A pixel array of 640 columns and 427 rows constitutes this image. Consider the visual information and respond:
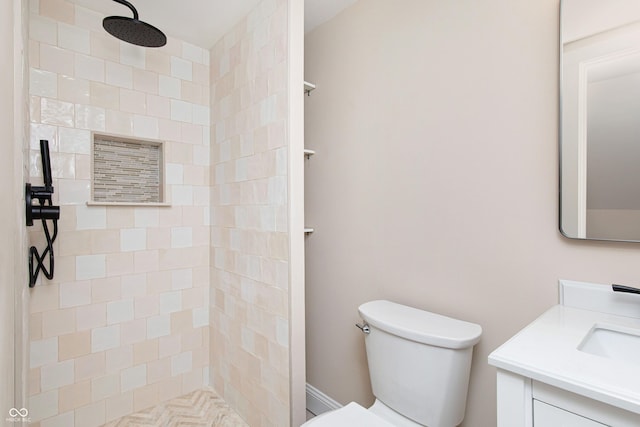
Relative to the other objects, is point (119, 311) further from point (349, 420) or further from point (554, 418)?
point (554, 418)

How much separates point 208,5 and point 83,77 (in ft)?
2.66

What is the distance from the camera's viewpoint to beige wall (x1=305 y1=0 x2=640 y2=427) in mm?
1124

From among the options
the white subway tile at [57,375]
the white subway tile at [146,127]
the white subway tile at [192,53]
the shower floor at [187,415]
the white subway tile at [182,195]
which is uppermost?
the white subway tile at [192,53]

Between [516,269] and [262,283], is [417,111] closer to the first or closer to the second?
[516,269]

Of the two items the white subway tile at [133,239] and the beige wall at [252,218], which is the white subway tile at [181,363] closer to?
the beige wall at [252,218]

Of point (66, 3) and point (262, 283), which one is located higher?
point (66, 3)

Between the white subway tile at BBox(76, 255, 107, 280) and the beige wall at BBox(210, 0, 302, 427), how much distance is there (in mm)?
636

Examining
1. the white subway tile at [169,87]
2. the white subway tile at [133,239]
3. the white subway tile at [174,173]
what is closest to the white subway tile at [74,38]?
the white subway tile at [169,87]

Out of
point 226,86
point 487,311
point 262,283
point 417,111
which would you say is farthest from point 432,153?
point 226,86

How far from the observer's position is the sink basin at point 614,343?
33.2 inches

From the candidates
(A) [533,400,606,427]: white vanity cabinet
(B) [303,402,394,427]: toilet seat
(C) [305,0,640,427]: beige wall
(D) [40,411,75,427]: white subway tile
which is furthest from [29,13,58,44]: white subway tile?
(A) [533,400,606,427]: white vanity cabinet

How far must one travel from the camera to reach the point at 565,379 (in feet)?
2.05

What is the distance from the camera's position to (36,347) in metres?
1.65

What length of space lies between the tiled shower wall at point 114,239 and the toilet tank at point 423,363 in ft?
4.64
